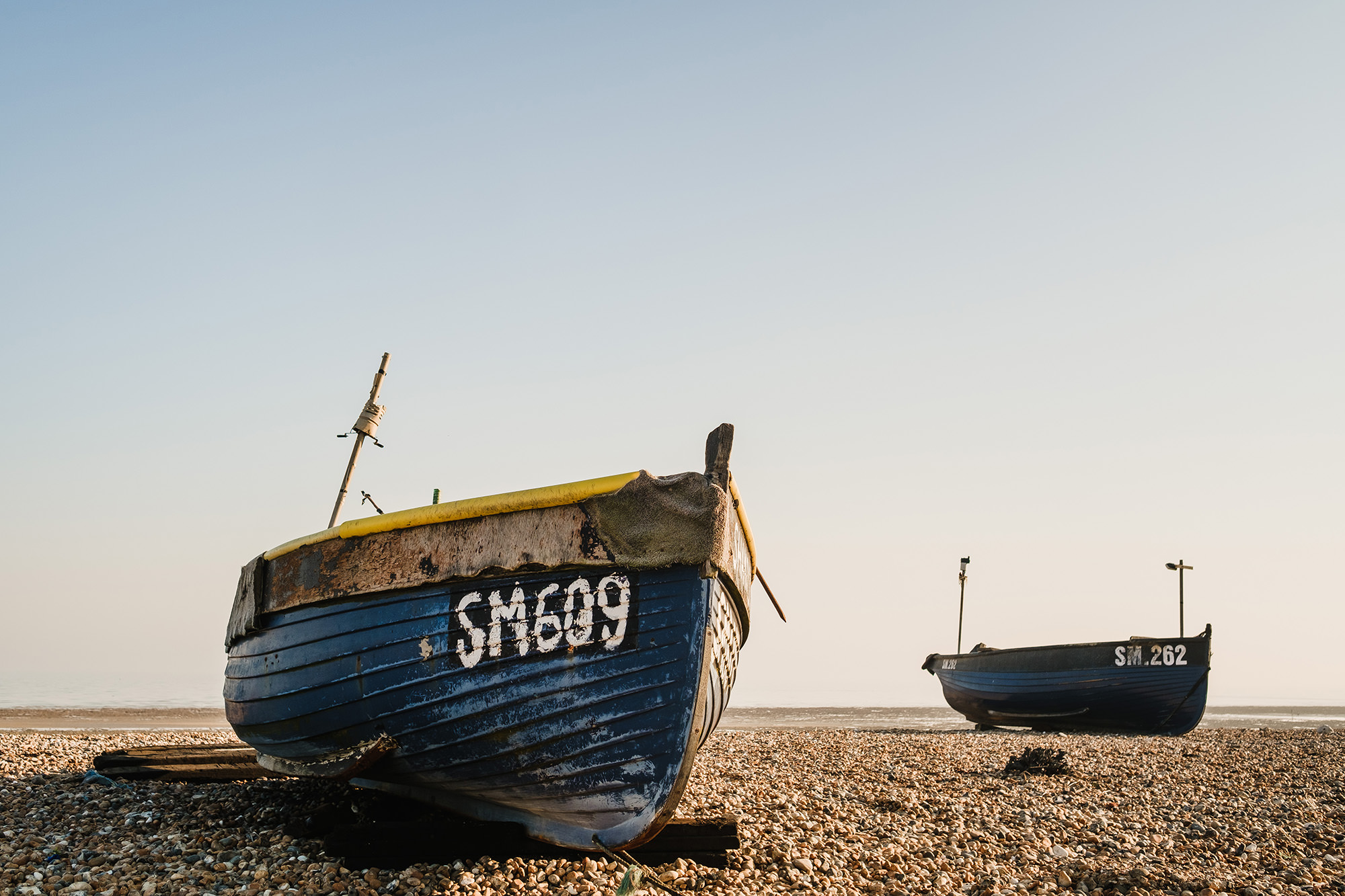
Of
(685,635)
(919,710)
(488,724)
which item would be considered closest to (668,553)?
(685,635)

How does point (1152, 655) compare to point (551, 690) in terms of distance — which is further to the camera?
point (1152, 655)

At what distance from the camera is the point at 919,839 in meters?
6.73

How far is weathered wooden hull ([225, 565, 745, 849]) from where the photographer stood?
471cm

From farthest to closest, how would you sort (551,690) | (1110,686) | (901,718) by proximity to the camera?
(901,718) < (1110,686) < (551,690)

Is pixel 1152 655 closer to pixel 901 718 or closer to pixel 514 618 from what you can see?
pixel 901 718

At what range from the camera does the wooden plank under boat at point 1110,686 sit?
736 inches

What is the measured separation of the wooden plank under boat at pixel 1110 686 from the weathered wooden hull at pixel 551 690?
17.4 meters

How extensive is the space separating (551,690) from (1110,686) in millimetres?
18427

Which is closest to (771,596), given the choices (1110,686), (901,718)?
(1110,686)

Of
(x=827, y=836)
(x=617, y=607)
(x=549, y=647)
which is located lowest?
(x=827, y=836)

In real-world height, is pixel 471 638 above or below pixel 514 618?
below

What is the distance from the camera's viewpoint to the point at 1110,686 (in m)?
19.2

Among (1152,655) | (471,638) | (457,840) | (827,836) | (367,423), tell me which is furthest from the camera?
(1152,655)

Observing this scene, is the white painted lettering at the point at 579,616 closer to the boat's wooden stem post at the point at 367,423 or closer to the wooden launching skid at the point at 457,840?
the wooden launching skid at the point at 457,840
